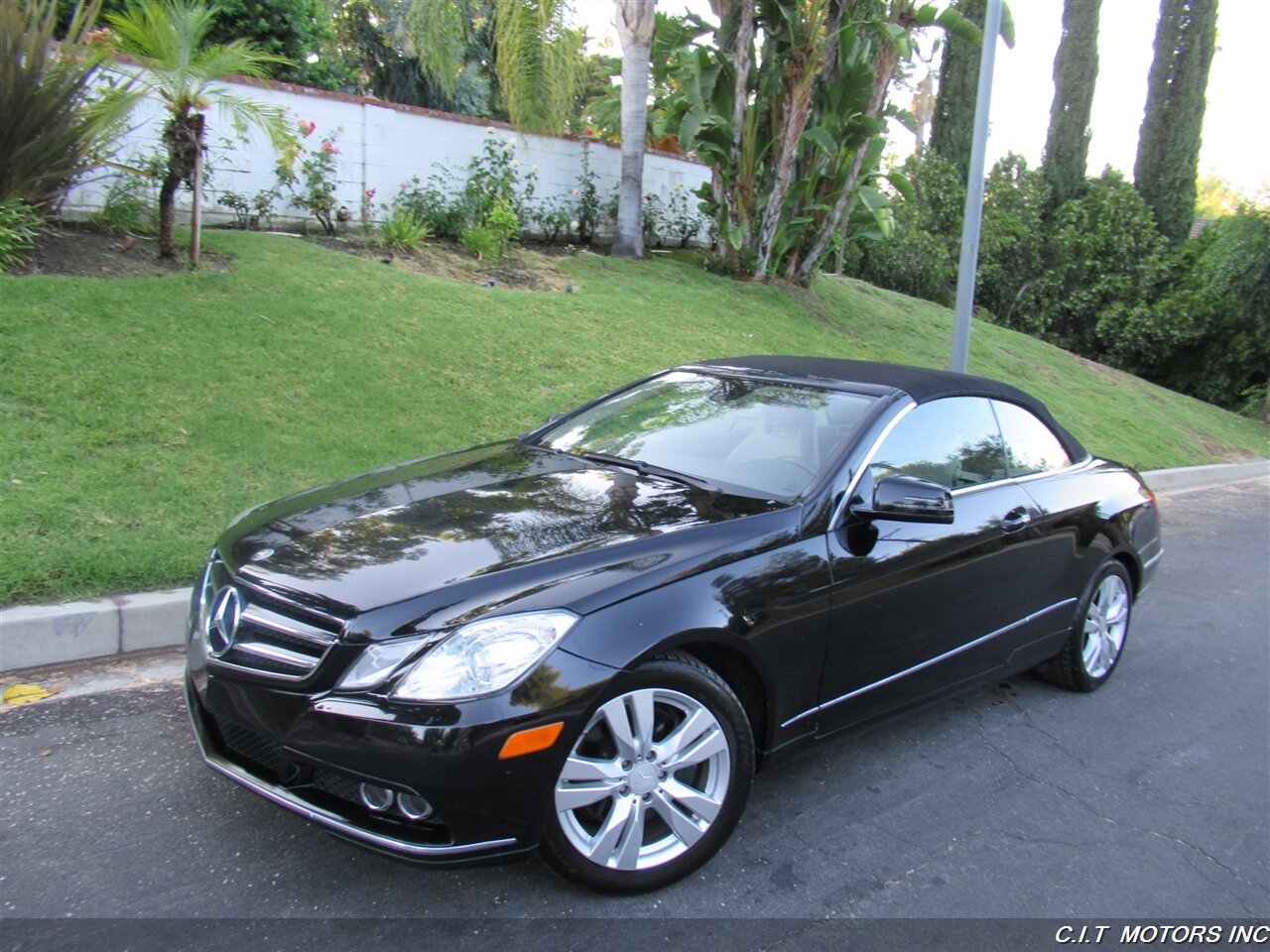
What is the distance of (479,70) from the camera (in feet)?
67.6

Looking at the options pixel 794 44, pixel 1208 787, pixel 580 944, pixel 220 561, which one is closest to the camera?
pixel 580 944

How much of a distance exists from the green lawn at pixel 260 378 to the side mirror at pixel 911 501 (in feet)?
11.4

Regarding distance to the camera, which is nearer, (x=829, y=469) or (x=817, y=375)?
(x=829, y=469)

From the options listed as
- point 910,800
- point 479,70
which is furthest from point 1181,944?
point 479,70

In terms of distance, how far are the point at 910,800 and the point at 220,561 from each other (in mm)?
2629

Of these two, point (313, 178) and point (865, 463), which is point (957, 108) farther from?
point (865, 463)

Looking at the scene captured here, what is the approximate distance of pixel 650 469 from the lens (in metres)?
4.00

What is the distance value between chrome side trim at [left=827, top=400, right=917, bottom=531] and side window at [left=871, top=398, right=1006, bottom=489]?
21 millimetres

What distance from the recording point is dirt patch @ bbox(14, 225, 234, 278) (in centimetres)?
797

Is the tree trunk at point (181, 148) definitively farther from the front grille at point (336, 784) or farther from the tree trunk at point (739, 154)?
the tree trunk at point (739, 154)

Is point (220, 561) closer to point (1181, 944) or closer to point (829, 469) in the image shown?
point (829, 469)

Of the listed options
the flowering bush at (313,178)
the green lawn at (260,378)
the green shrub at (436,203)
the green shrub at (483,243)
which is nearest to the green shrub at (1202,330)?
the green lawn at (260,378)

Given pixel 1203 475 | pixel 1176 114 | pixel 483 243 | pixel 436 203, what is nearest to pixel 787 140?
pixel 483 243

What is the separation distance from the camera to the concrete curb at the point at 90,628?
14.3 feet
